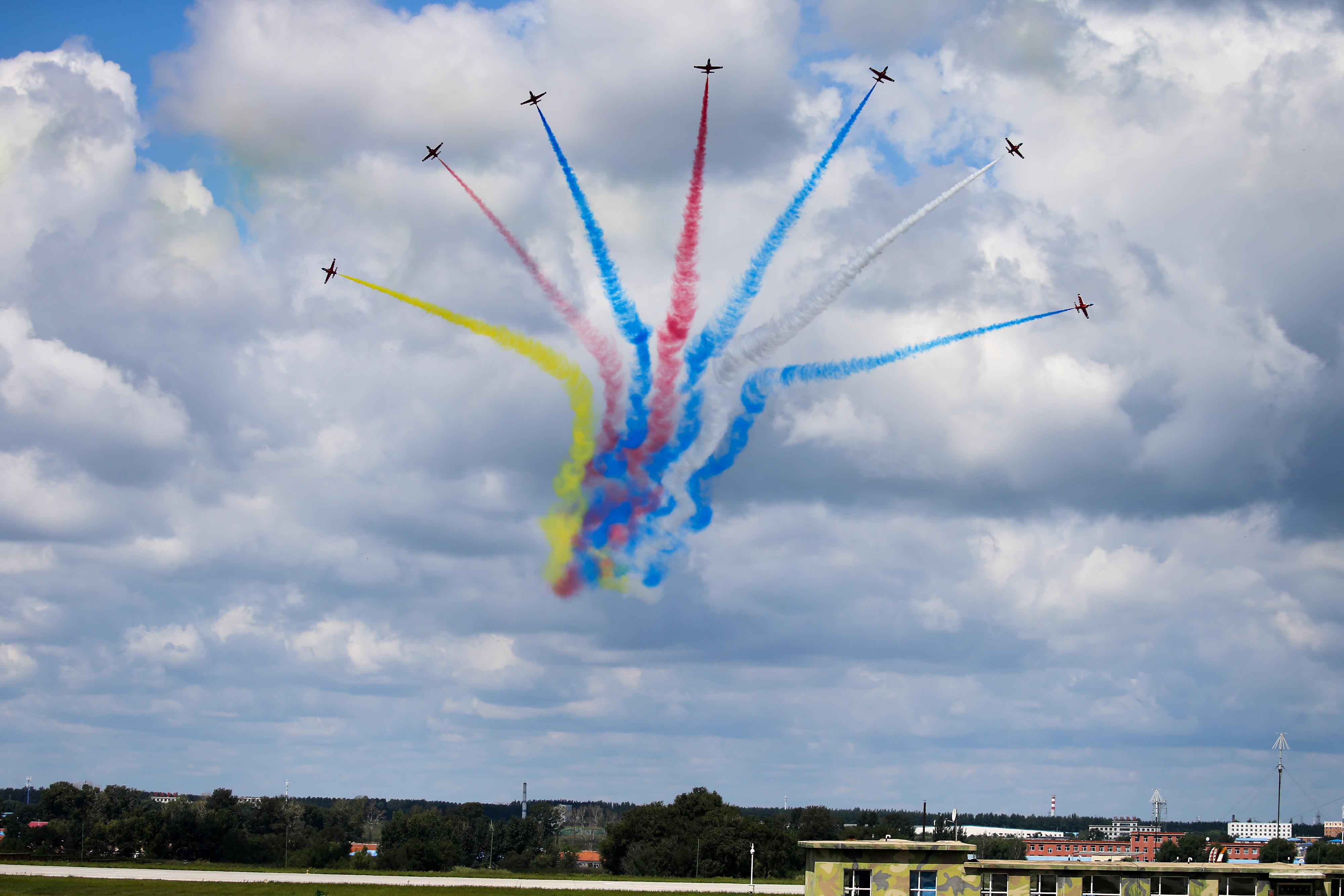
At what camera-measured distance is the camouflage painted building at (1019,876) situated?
81438 millimetres

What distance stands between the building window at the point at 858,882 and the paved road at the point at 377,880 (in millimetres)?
57353

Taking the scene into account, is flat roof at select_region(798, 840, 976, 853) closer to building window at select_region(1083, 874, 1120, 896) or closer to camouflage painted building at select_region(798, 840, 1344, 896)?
camouflage painted building at select_region(798, 840, 1344, 896)

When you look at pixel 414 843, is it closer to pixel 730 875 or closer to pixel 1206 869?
pixel 730 875

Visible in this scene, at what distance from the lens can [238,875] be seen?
142250 mm

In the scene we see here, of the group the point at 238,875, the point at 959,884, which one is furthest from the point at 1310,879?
the point at 238,875

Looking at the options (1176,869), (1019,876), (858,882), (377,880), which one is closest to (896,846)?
(858,882)

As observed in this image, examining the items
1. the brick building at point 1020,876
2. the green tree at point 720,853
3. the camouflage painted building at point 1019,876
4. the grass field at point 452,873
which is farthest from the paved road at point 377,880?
the brick building at point 1020,876

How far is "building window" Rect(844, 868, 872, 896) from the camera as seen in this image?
81.4m

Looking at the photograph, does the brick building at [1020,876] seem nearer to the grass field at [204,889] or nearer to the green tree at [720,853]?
the grass field at [204,889]

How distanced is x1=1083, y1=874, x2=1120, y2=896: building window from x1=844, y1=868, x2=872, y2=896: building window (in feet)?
46.8

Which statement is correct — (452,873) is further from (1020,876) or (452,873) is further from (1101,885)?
(1101,885)

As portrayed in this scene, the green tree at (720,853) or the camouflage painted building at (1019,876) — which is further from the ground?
the camouflage painted building at (1019,876)

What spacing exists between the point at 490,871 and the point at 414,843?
1776 cm

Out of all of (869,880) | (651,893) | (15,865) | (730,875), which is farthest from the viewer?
(730,875)
